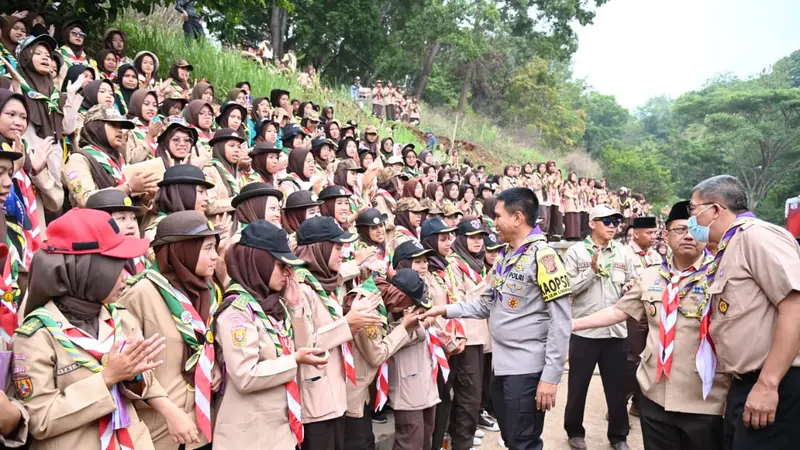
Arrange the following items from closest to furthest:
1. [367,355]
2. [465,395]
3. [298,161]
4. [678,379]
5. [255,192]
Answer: [678,379] < [367,355] < [255,192] < [465,395] < [298,161]

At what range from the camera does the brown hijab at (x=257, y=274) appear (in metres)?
2.84

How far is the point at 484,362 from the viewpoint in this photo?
5.40 m

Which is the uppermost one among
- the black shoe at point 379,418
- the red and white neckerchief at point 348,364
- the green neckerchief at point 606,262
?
the green neckerchief at point 606,262

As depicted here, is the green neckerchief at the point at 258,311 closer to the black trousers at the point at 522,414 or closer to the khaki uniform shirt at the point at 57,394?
the khaki uniform shirt at the point at 57,394

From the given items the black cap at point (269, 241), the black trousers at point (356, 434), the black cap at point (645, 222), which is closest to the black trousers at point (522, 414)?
Result: the black trousers at point (356, 434)

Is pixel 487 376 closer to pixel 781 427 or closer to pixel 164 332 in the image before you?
pixel 781 427

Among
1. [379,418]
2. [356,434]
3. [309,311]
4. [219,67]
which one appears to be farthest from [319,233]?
[219,67]

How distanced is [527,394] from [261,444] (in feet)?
5.47

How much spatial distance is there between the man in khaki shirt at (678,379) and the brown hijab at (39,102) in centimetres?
478

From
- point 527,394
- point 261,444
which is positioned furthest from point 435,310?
point 261,444

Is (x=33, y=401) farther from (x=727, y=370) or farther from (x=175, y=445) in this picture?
(x=727, y=370)

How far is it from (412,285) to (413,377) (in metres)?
0.67

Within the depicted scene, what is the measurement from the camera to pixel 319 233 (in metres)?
3.49

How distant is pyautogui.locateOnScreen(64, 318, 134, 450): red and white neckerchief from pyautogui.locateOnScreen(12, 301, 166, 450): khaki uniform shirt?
0.07 feet
